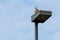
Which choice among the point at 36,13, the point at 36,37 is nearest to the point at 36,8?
the point at 36,13

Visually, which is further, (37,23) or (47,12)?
(37,23)

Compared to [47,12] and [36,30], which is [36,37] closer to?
[36,30]

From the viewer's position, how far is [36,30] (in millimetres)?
14398

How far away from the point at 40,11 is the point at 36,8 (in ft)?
2.35

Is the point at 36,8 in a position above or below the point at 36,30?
above

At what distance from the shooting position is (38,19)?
14281 millimetres

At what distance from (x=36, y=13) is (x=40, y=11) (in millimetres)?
401

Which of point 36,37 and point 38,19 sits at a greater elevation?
point 38,19

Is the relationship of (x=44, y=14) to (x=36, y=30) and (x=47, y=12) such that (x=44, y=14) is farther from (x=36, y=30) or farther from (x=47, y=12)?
(x=36, y=30)

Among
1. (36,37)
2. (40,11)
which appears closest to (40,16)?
(40,11)

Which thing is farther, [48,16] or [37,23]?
[37,23]

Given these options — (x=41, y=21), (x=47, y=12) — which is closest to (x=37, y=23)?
(x=41, y=21)

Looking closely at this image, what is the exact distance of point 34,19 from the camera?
1438 cm

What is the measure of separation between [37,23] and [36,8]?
2.97 feet
